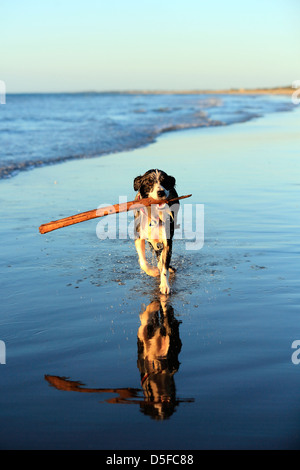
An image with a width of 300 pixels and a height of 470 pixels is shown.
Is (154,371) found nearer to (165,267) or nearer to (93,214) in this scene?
(93,214)

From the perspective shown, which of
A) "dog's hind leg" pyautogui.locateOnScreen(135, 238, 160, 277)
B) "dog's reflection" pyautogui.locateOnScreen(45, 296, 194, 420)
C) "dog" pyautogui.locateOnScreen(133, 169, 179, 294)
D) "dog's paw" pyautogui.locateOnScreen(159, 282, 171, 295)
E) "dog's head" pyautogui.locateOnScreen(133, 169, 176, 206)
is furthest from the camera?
"dog's hind leg" pyautogui.locateOnScreen(135, 238, 160, 277)

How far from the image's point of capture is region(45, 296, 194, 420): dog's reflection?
340cm

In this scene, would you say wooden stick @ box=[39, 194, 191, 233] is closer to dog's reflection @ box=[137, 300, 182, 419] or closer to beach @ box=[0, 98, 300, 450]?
beach @ box=[0, 98, 300, 450]

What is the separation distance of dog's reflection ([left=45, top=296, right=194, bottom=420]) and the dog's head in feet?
4.25

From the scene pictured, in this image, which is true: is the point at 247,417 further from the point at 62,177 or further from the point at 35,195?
the point at 62,177

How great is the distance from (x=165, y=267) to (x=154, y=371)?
82.4 inches

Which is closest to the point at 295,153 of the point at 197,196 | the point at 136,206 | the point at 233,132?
the point at 197,196

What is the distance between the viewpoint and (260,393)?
3.49m

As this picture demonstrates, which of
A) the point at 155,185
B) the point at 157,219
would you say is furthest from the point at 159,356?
the point at 155,185

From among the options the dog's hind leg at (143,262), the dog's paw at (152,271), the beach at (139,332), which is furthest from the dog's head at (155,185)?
the beach at (139,332)

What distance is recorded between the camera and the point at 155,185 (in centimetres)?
587

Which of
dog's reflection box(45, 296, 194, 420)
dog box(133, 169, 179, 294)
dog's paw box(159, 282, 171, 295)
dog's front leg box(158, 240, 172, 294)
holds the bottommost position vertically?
dog's reflection box(45, 296, 194, 420)

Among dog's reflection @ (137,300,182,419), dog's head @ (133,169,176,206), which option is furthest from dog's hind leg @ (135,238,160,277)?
dog's reflection @ (137,300,182,419)

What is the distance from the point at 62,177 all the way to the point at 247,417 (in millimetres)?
10118
